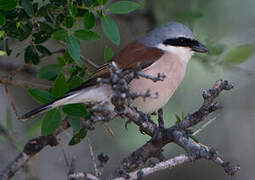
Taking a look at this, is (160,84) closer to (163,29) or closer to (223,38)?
(163,29)

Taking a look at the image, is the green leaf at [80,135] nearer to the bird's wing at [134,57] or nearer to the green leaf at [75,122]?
the green leaf at [75,122]

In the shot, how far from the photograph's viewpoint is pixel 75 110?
2627 millimetres

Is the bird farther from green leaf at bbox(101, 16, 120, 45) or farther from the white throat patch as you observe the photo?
green leaf at bbox(101, 16, 120, 45)

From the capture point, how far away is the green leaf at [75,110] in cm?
259

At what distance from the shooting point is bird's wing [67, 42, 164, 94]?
307 centimetres

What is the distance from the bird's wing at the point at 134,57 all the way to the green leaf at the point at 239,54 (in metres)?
0.58

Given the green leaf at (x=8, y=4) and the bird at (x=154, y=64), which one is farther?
the bird at (x=154, y=64)

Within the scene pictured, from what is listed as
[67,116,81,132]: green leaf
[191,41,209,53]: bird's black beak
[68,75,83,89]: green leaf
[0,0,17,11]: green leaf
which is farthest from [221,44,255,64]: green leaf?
[0,0,17,11]: green leaf

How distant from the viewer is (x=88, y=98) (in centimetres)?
298

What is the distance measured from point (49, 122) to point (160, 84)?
947mm

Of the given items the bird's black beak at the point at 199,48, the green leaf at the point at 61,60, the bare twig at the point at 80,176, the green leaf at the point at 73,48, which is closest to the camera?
the bare twig at the point at 80,176

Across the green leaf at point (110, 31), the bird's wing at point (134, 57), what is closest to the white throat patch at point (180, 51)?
the bird's wing at point (134, 57)

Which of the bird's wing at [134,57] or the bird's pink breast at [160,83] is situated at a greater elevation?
the bird's wing at [134,57]

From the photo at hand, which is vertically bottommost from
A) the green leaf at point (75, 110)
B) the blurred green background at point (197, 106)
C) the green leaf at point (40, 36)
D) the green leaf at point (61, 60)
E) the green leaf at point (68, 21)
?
A: the blurred green background at point (197, 106)
